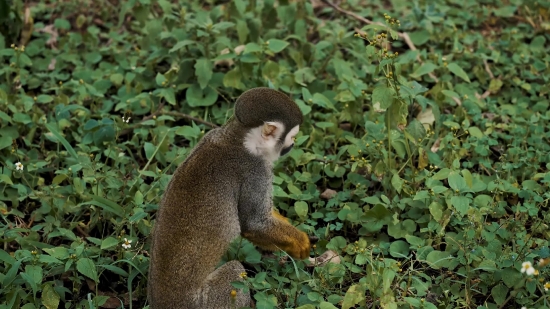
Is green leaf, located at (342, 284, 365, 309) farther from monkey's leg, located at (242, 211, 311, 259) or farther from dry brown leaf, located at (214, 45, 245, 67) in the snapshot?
dry brown leaf, located at (214, 45, 245, 67)

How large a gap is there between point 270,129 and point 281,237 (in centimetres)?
63

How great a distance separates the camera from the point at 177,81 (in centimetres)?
607

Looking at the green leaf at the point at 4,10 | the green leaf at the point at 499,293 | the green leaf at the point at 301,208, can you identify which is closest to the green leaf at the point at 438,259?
the green leaf at the point at 499,293

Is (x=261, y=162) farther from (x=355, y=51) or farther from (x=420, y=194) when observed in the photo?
(x=355, y=51)

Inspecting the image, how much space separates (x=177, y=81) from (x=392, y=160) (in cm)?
197

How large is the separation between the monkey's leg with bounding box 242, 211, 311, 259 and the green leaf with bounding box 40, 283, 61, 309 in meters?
1.08

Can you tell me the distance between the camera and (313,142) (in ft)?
18.0

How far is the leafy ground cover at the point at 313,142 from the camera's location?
165 inches

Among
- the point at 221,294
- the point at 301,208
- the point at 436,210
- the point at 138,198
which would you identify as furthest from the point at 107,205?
the point at 436,210

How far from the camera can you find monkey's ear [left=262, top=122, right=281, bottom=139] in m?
4.14

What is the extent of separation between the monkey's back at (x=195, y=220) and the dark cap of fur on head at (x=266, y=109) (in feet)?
0.59

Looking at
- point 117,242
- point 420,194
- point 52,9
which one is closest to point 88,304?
point 117,242

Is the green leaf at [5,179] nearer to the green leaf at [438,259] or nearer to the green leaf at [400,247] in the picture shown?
the green leaf at [400,247]

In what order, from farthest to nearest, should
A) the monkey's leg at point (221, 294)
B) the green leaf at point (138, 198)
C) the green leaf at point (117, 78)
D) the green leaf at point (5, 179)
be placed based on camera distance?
1. the green leaf at point (117, 78)
2. the green leaf at point (5, 179)
3. the green leaf at point (138, 198)
4. the monkey's leg at point (221, 294)
